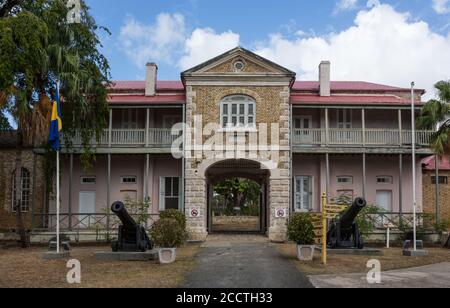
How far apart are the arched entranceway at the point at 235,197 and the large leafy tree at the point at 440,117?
268 inches

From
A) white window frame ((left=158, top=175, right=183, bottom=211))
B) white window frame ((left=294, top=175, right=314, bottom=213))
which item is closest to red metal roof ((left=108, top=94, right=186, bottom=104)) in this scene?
white window frame ((left=158, top=175, right=183, bottom=211))

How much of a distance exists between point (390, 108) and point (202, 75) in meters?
8.20

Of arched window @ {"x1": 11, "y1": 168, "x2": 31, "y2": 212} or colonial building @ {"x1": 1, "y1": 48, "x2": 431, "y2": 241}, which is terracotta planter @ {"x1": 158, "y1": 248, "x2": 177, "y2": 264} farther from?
arched window @ {"x1": 11, "y1": 168, "x2": 31, "y2": 212}

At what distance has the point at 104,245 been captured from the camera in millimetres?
20750

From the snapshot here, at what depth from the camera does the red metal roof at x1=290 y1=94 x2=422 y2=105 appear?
911 inches

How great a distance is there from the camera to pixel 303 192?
24531 mm

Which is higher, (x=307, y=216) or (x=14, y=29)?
(x=14, y=29)

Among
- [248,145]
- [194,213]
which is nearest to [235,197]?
[194,213]

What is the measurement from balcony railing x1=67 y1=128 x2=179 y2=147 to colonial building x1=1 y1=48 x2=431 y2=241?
0.16 feet

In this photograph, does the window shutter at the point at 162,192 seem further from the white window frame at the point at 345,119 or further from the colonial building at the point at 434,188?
the colonial building at the point at 434,188

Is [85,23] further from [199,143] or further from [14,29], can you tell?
[199,143]

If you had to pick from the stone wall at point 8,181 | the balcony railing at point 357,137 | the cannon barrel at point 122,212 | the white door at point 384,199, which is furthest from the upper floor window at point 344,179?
the stone wall at point 8,181

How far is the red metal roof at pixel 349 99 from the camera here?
75.9 ft

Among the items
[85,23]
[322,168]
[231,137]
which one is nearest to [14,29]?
[85,23]
